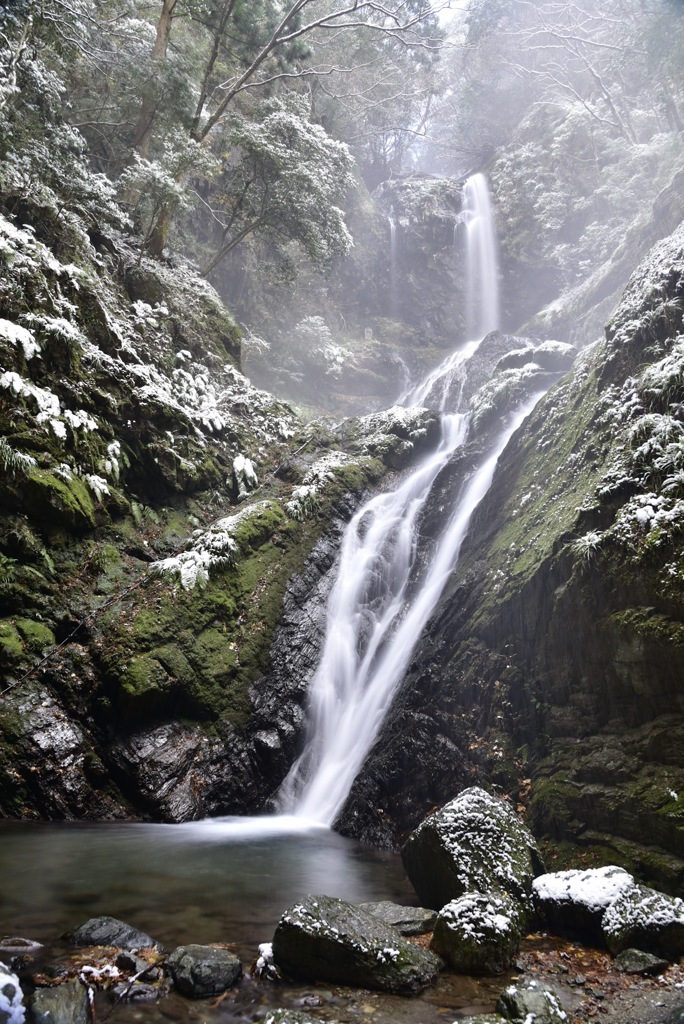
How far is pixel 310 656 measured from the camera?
921cm

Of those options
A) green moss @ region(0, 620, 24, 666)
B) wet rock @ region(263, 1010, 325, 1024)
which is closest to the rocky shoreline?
wet rock @ region(263, 1010, 325, 1024)

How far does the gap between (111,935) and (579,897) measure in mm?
3253

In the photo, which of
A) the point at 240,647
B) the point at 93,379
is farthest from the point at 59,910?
the point at 93,379

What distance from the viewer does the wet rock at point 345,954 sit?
351cm

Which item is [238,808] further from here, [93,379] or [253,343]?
[253,343]

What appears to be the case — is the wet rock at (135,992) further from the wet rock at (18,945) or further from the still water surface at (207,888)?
the wet rock at (18,945)

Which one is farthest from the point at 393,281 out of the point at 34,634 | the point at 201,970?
the point at 201,970

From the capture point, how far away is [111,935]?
3770 mm

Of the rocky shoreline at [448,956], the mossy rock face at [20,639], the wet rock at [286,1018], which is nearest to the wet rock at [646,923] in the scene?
the rocky shoreline at [448,956]

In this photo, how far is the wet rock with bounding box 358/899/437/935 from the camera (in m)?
4.25

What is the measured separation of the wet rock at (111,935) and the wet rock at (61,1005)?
0.68 metres

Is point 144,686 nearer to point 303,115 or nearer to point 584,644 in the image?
point 584,644

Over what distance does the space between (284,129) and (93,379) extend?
380 inches

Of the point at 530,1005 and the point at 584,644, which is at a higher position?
the point at 584,644
